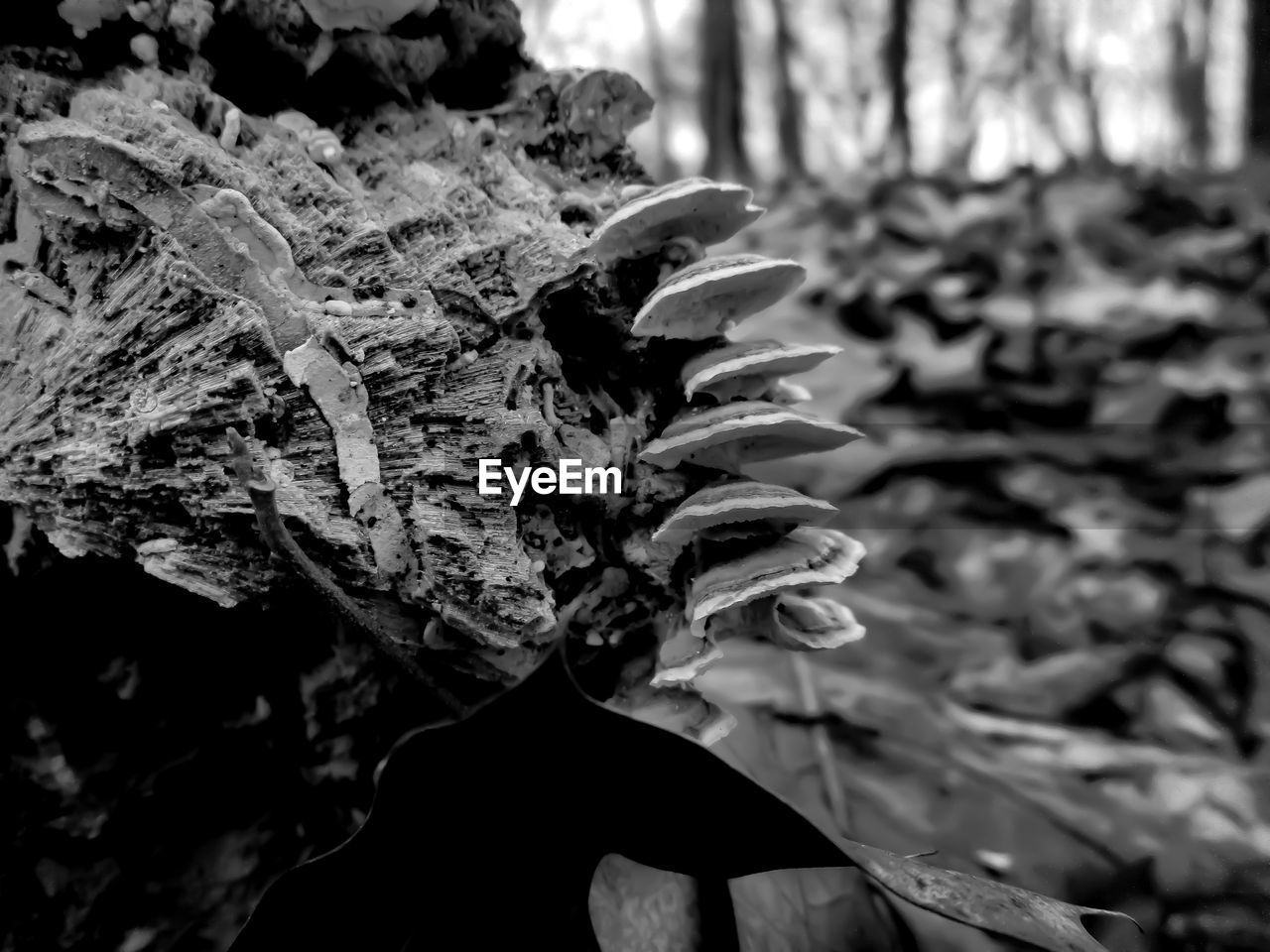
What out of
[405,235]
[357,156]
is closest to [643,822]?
[405,235]

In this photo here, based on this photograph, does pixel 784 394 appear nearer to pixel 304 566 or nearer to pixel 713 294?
pixel 713 294

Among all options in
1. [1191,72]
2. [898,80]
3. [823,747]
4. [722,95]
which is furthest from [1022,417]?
[1191,72]

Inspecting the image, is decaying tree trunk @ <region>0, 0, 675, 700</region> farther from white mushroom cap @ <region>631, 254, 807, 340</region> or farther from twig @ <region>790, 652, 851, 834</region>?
twig @ <region>790, 652, 851, 834</region>

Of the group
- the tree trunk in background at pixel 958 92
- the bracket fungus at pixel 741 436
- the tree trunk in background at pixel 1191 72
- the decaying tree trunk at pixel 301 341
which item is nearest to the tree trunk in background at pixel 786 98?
the tree trunk in background at pixel 958 92

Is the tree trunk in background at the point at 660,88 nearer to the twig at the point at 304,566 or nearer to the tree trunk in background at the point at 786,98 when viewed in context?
the tree trunk in background at the point at 786,98

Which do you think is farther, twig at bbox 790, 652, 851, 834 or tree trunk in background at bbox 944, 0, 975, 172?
tree trunk in background at bbox 944, 0, 975, 172

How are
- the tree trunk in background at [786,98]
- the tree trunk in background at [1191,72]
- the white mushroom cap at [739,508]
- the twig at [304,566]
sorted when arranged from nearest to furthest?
the twig at [304,566] < the white mushroom cap at [739,508] < the tree trunk in background at [1191,72] < the tree trunk in background at [786,98]

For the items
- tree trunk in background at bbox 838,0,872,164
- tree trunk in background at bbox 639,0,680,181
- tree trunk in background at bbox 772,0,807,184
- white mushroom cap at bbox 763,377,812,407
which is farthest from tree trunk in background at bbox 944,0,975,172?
white mushroom cap at bbox 763,377,812,407
